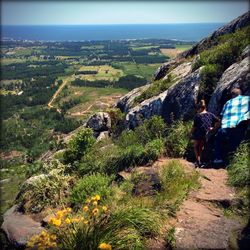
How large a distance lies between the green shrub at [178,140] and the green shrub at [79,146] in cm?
224

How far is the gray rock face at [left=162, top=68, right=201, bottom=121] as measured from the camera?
1207cm

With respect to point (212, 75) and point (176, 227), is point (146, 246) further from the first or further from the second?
point (212, 75)

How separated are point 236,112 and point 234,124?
30 cm

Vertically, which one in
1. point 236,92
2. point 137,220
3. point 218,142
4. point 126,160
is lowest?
point 126,160

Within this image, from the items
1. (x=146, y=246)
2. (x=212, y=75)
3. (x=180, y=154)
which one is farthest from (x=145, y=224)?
(x=212, y=75)

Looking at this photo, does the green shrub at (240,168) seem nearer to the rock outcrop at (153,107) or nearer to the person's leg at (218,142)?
the person's leg at (218,142)

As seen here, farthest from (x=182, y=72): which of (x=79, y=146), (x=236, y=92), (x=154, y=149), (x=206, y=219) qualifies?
(x=206, y=219)

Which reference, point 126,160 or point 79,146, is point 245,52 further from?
point 79,146

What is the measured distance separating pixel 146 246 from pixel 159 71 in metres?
20.3

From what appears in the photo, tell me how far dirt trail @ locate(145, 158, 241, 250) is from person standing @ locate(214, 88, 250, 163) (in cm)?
104

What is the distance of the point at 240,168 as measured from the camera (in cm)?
737

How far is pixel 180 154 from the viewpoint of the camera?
9.69 meters

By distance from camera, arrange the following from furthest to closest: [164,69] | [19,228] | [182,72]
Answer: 1. [164,69]
2. [182,72]
3. [19,228]

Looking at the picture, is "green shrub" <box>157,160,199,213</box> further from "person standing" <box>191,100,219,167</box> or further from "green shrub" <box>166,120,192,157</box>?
"green shrub" <box>166,120,192,157</box>
